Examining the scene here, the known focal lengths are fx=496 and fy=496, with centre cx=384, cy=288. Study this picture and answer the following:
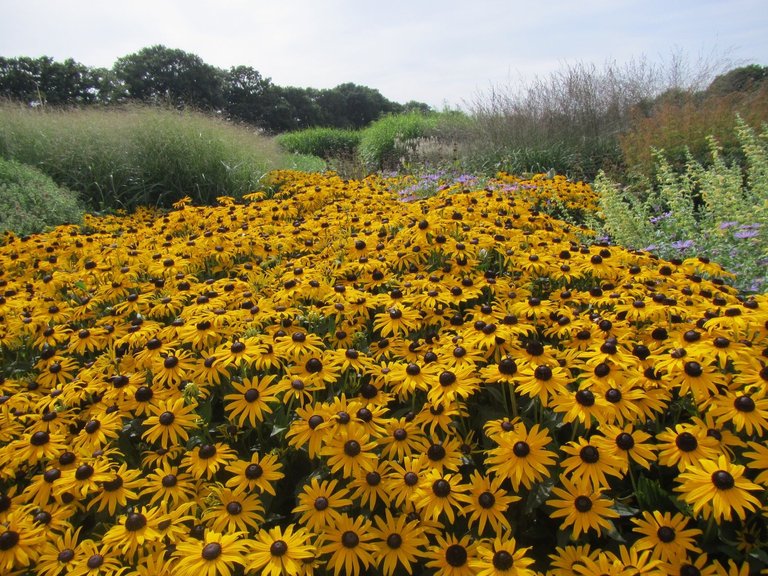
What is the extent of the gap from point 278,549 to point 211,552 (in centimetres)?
16

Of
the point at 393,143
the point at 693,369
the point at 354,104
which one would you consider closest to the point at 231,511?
the point at 693,369

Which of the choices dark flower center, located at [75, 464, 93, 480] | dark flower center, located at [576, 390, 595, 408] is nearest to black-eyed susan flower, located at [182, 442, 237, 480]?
dark flower center, located at [75, 464, 93, 480]

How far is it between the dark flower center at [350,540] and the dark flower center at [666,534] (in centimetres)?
80

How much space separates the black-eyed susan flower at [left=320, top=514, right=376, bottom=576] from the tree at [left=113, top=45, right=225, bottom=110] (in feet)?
142

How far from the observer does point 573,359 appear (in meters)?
1.84

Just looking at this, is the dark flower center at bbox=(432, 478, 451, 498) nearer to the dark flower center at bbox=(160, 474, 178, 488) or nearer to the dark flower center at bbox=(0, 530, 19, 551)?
the dark flower center at bbox=(160, 474, 178, 488)

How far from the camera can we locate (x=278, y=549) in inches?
49.7

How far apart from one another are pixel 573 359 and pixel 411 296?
2.79 feet

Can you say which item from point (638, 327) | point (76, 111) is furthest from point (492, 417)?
point (76, 111)

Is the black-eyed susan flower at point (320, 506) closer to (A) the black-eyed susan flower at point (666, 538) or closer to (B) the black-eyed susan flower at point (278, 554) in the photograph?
(B) the black-eyed susan flower at point (278, 554)

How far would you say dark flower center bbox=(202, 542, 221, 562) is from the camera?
1.23 meters

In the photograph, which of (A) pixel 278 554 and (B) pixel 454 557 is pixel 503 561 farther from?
(A) pixel 278 554

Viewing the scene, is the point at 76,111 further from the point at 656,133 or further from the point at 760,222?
the point at 760,222

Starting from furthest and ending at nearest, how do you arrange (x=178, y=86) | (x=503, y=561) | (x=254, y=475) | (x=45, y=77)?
1. (x=178, y=86)
2. (x=45, y=77)
3. (x=254, y=475)
4. (x=503, y=561)
